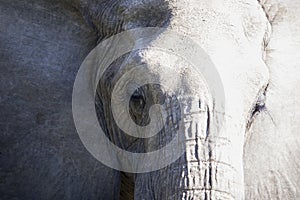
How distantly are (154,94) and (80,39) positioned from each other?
13.5 inches

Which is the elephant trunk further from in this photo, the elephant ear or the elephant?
the elephant ear

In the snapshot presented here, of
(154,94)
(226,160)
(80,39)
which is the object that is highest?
(80,39)

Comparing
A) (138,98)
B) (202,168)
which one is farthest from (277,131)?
(202,168)

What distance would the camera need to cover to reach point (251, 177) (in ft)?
9.41

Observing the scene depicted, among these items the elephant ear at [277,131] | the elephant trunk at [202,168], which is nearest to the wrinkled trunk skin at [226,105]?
the elephant trunk at [202,168]

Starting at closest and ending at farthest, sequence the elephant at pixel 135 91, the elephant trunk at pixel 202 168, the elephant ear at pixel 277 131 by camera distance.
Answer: the elephant trunk at pixel 202 168, the elephant at pixel 135 91, the elephant ear at pixel 277 131

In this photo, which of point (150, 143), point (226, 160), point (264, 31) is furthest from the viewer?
point (264, 31)

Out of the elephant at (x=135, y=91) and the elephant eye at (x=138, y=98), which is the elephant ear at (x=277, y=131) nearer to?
→ the elephant at (x=135, y=91)

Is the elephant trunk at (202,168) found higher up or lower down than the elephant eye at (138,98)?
lower down

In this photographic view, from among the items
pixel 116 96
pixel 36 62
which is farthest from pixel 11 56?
pixel 116 96

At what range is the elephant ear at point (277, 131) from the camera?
287 cm

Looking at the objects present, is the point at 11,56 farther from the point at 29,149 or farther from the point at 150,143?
the point at 150,143

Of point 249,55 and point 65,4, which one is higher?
point 65,4

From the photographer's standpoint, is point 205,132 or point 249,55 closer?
point 205,132
